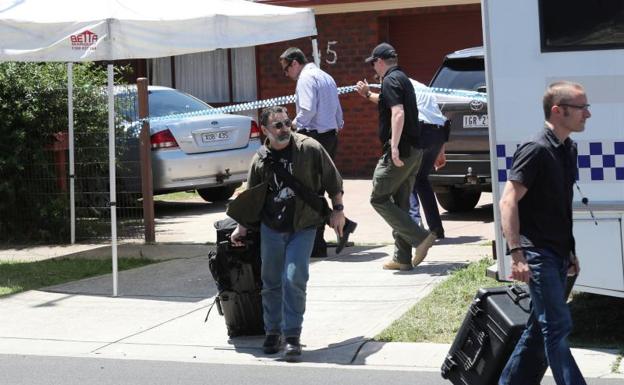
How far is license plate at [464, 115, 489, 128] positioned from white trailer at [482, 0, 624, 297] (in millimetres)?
4578

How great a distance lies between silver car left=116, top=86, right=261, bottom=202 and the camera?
1318 cm

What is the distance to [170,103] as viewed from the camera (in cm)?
1436

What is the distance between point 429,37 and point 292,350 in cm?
1028

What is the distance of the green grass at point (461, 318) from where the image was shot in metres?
7.69

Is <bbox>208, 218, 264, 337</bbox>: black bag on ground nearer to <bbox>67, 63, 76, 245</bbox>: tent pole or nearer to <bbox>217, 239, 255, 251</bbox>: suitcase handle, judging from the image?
<bbox>217, 239, 255, 251</bbox>: suitcase handle

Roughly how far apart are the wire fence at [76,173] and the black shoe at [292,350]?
516 centimetres

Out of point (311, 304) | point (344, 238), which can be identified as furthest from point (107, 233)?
point (344, 238)

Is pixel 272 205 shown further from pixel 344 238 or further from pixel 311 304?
pixel 311 304

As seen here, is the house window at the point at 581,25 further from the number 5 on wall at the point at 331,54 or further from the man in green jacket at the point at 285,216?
the number 5 on wall at the point at 331,54

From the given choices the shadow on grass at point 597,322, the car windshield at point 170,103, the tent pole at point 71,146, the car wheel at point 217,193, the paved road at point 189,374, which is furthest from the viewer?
the car wheel at point 217,193

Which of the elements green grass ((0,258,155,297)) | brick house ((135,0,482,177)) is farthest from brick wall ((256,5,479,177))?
green grass ((0,258,155,297))

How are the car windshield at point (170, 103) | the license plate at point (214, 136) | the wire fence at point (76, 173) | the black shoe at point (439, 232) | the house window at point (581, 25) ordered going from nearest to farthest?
the house window at point (581, 25)
the black shoe at point (439, 232)
the wire fence at point (76, 173)
the license plate at point (214, 136)
the car windshield at point (170, 103)

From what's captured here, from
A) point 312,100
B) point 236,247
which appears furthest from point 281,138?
point 312,100

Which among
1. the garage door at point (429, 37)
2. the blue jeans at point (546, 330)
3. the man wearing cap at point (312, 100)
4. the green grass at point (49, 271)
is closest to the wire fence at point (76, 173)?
the green grass at point (49, 271)
